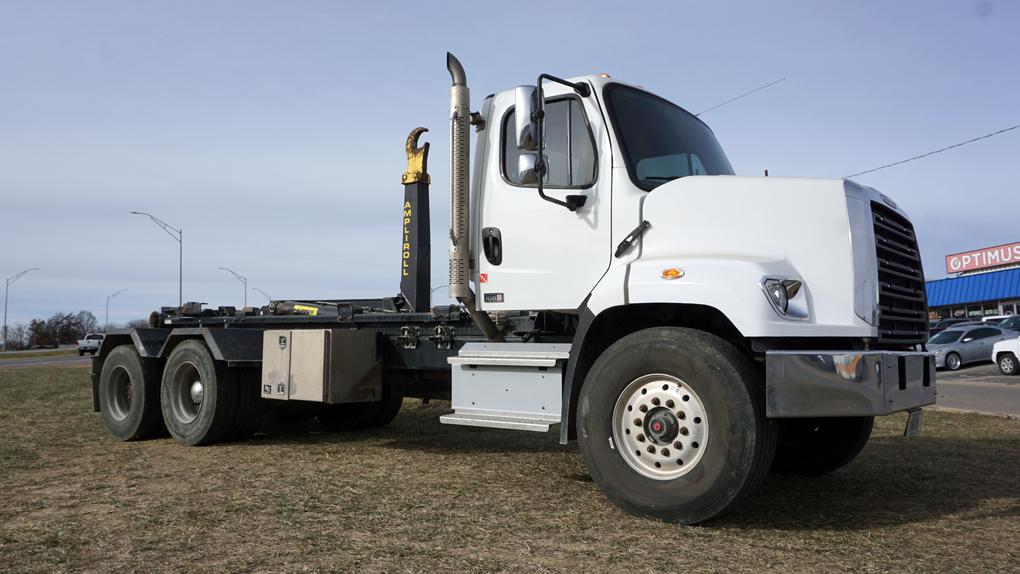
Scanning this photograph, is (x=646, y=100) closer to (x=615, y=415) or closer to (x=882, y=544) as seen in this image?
(x=615, y=415)

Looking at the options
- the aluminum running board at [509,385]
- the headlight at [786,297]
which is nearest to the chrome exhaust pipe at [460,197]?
the aluminum running board at [509,385]

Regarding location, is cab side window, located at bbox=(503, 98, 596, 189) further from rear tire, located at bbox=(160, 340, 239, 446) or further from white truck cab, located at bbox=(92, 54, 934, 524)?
rear tire, located at bbox=(160, 340, 239, 446)

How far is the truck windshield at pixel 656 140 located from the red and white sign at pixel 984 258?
5779 centimetres

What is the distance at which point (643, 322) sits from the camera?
5543mm

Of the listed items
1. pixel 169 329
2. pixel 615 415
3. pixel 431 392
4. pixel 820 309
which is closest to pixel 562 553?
pixel 615 415

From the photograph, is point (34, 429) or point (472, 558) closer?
point (472, 558)

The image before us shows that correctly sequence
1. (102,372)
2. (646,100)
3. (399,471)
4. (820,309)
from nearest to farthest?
1. (820,309)
2. (646,100)
3. (399,471)
4. (102,372)

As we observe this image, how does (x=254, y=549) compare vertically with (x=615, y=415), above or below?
below

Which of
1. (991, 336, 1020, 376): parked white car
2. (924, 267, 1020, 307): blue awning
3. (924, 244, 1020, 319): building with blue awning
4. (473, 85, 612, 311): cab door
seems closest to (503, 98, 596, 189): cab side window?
(473, 85, 612, 311): cab door

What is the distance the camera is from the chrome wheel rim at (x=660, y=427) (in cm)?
477

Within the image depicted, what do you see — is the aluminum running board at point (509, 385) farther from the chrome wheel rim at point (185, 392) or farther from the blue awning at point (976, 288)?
the blue awning at point (976, 288)

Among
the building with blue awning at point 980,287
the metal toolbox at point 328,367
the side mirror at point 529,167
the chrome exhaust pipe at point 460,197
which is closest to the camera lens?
the side mirror at point 529,167

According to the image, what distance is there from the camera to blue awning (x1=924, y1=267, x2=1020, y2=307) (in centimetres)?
4800

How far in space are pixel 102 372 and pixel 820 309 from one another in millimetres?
8143
